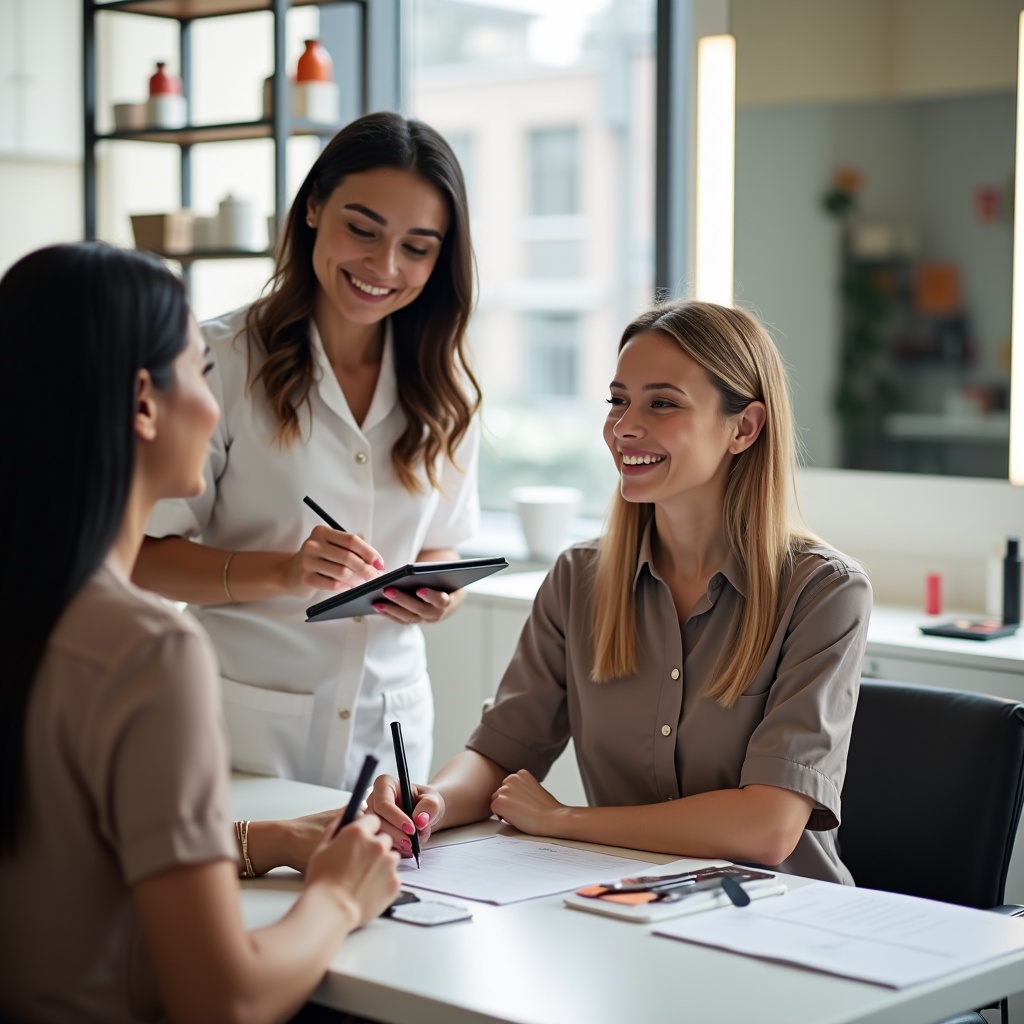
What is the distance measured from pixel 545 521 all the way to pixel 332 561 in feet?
5.03

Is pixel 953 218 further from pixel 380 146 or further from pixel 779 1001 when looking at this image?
pixel 779 1001

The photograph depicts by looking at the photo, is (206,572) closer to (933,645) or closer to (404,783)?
(404,783)

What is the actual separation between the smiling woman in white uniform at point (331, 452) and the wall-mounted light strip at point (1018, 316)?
1.15 metres

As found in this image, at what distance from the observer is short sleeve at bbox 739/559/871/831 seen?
5.70ft

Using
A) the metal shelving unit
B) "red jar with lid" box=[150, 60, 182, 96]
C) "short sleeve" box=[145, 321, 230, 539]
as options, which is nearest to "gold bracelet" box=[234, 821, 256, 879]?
"short sleeve" box=[145, 321, 230, 539]

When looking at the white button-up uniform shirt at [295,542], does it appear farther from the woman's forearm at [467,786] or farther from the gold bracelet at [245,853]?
the gold bracelet at [245,853]

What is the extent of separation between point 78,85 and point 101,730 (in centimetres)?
340

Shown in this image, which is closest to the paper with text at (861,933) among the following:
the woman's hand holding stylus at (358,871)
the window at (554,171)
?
the woman's hand holding stylus at (358,871)

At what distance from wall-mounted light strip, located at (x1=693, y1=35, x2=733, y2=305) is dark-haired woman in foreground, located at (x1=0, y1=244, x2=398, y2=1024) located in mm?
2128

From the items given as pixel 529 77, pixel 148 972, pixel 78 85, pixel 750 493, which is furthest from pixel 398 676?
pixel 529 77

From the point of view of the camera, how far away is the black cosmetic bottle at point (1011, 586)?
8.88 ft

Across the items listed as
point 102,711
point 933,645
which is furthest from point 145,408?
point 933,645

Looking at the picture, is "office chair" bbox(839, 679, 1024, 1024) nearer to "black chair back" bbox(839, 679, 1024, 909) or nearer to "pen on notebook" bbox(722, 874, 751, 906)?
"black chair back" bbox(839, 679, 1024, 909)

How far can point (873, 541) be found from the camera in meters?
3.07
